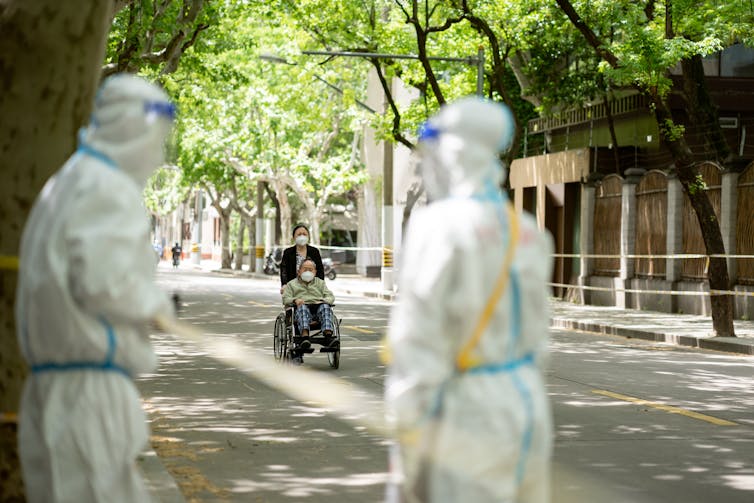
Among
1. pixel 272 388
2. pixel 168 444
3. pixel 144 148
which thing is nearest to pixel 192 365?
pixel 272 388

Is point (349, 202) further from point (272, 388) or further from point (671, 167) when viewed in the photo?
point (272, 388)

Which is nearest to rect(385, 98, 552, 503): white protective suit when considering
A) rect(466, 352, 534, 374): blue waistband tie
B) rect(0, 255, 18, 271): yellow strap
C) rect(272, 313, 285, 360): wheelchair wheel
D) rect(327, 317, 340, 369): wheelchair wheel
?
rect(466, 352, 534, 374): blue waistband tie

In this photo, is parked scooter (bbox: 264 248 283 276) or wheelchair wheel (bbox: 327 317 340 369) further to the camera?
parked scooter (bbox: 264 248 283 276)

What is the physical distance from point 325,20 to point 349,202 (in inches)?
1415

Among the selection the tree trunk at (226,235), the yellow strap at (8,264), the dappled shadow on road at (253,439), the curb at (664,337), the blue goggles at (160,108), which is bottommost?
the dappled shadow on road at (253,439)

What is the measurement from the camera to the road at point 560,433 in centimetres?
811

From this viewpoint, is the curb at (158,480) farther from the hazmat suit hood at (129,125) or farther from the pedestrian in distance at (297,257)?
the pedestrian in distance at (297,257)

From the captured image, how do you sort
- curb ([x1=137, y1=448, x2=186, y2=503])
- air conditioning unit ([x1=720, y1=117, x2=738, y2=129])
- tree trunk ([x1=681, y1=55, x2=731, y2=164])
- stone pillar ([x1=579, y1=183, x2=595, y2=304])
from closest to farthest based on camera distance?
curb ([x1=137, y1=448, x2=186, y2=503])
tree trunk ([x1=681, y1=55, x2=731, y2=164])
air conditioning unit ([x1=720, y1=117, x2=738, y2=129])
stone pillar ([x1=579, y1=183, x2=595, y2=304])

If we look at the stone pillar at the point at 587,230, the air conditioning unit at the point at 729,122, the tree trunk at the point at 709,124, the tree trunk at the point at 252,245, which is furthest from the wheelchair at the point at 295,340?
the tree trunk at the point at 252,245

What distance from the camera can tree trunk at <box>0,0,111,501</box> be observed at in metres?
6.38

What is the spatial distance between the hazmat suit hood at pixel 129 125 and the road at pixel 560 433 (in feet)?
12.3

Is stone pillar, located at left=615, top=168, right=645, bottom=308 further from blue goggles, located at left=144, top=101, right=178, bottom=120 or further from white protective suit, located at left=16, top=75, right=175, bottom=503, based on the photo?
white protective suit, located at left=16, top=75, right=175, bottom=503

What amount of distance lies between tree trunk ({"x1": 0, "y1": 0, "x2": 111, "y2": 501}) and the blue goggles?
7.65 feet

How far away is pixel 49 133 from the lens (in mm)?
6512
